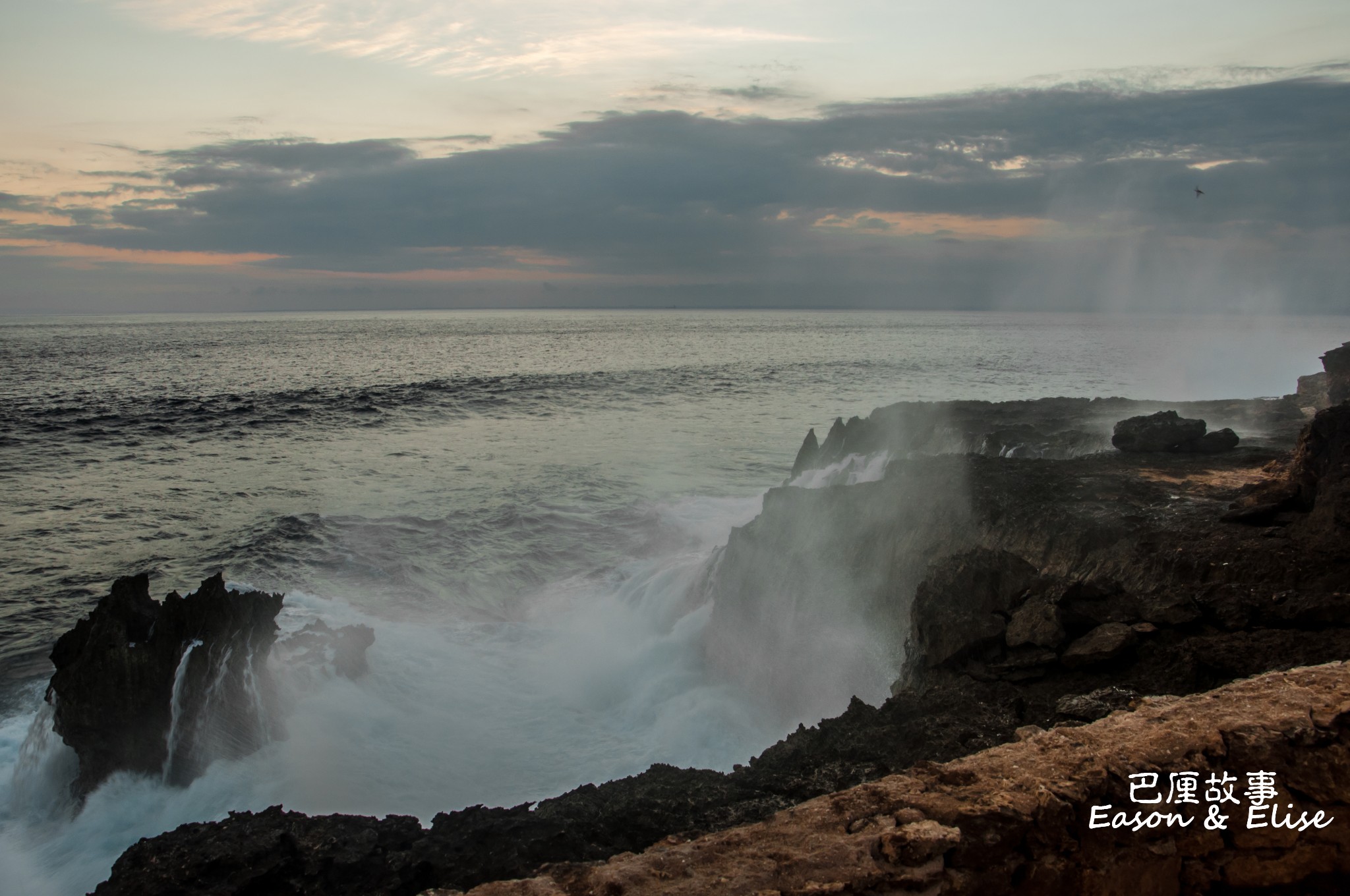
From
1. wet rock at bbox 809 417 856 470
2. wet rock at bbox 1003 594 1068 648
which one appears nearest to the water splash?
wet rock at bbox 1003 594 1068 648

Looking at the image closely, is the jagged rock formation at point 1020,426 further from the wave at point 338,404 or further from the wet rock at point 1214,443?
the wave at point 338,404

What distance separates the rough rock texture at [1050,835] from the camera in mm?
4141

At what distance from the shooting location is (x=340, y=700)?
11.8 meters

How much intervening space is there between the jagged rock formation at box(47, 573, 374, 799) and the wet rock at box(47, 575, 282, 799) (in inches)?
0.4

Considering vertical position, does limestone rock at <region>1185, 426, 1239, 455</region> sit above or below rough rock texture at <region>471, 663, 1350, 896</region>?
above

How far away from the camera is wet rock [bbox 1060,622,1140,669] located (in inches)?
283

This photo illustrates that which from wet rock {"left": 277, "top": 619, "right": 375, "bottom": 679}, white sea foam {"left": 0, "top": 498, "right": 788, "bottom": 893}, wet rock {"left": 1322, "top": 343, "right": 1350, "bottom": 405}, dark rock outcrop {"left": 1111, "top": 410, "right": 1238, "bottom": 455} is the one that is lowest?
white sea foam {"left": 0, "top": 498, "right": 788, "bottom": 893}

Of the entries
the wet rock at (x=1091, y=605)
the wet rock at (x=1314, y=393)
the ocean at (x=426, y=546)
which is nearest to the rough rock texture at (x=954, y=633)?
the wet rock at (x=1091, y=605)

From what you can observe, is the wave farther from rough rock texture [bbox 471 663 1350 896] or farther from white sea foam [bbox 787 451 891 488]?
rough rock texture [bbox 471 663 1350 896]

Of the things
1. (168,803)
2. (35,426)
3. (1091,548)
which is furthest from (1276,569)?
(35,426)

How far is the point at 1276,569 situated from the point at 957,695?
12.8 ft

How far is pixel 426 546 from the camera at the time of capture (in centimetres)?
2084

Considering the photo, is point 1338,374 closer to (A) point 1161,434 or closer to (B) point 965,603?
(A) point 1161,434

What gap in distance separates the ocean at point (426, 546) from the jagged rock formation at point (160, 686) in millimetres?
320
